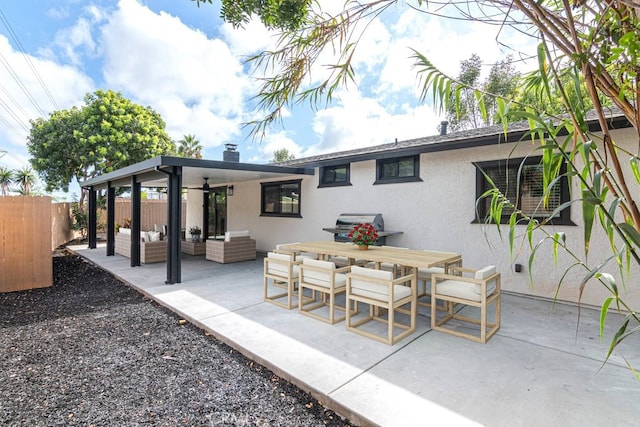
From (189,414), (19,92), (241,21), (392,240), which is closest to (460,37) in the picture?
(241,21)

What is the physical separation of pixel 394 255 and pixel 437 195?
2.53 m

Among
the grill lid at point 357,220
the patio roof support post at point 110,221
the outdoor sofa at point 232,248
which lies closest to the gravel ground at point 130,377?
the outdoor sofa at point 232,248

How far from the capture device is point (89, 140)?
13.8 m

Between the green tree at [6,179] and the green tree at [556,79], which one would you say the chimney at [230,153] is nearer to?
the green tree at [556,79]

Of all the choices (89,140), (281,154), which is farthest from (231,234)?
(281,154)

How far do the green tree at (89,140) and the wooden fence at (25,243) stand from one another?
9089mm

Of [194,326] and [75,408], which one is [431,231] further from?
[75,408]

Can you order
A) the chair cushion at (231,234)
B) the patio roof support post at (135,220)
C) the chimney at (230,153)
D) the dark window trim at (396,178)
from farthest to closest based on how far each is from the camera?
1. the chimney at (230,153)
2. the chair cushion at (231,234)
3. the patio roof support post at (135,220)
4. the dark window trim at (396,178)

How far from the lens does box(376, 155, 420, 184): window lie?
710cm

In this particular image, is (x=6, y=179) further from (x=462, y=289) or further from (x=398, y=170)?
(x=462, y=289)

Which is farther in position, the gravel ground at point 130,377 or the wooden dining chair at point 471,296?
the wooden dining chair at point 471,296

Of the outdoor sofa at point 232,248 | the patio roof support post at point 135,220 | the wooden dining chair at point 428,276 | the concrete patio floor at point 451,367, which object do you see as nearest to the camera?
the concrete patio floor at point 451,367

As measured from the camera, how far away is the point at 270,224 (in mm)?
10680

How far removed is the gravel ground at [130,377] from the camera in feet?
8.20
